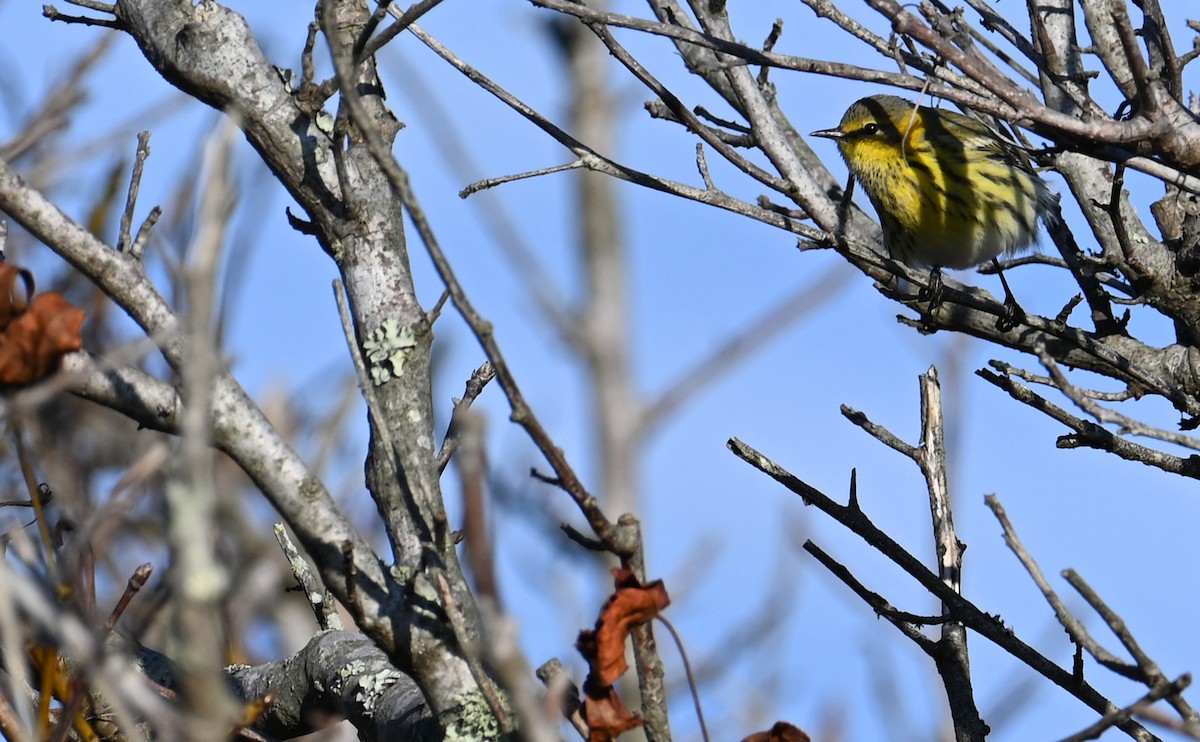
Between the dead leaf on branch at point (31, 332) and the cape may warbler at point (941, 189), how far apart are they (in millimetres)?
3902

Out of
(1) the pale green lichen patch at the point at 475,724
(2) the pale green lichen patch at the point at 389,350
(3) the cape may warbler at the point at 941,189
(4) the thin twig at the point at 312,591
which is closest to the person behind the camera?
(1) the pale green lichen patch at the point at 475,724

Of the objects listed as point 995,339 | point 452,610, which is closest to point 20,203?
point 452,610

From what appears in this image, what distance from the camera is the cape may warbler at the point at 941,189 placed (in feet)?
17.8

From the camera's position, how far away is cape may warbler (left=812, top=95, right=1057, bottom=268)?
17.8 feet

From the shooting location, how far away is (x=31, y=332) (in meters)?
1.87

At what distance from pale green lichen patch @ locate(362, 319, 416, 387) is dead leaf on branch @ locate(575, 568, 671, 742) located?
957 millimetres

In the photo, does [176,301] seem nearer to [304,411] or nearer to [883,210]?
[304,411]

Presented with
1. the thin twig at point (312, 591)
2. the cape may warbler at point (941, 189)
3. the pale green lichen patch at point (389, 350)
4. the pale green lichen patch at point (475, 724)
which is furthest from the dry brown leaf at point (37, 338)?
the cape may warbler at point (941, 189)

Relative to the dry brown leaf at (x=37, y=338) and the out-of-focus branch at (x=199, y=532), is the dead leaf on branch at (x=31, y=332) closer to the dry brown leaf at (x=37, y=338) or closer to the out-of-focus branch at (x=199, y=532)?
the dry brown leaf at (x=37, y=338)

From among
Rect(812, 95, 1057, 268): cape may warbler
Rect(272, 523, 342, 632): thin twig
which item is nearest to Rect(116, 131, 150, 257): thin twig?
Rect(272, 523, 342, 632): thin twig

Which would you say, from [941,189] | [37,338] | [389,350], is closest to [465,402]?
[389,350]

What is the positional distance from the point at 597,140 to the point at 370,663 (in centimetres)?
738

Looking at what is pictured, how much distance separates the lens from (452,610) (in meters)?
1.77

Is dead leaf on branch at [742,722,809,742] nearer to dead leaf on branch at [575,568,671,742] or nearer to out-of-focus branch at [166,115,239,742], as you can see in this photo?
dead leaf on branch at [575,568,671,742]
